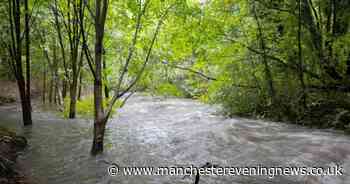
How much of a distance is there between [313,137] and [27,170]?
6510 millimetres

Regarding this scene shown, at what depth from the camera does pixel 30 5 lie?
→ 10555mm

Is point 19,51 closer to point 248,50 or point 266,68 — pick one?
point 248,50

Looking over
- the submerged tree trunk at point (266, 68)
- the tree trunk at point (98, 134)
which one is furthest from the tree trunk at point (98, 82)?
the submerged tree trunk at point (266, 68)

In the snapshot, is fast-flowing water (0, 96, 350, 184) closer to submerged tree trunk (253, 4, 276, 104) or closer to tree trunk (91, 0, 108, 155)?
tree trunk (91, 0, 108, 155)

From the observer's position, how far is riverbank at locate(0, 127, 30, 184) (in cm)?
473

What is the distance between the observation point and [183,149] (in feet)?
24.1

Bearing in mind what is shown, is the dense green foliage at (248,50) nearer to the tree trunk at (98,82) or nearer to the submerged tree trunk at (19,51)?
the submerged tree trunk at (19,51)

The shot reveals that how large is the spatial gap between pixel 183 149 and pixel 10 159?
3677mm

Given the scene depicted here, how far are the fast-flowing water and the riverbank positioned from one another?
0.21 m

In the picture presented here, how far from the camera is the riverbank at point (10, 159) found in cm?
473

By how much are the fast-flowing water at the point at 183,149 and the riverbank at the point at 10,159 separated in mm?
210

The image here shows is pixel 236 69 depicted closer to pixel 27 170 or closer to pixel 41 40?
pixel 27 170

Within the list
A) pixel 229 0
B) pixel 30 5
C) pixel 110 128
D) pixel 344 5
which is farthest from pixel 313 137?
pixel 30 5

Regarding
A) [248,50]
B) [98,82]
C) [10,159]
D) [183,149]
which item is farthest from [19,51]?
[248,50]
